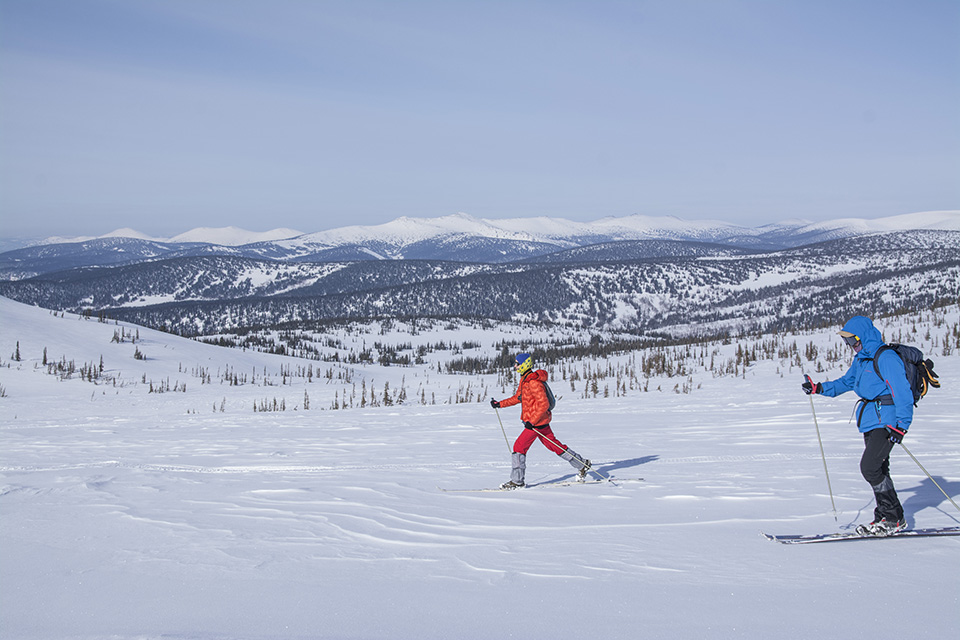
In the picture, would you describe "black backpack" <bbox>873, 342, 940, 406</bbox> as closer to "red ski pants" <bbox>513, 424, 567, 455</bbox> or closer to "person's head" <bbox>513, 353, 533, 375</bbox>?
"red ski pants" <bbox>513, 424, 567, 455</bbox>

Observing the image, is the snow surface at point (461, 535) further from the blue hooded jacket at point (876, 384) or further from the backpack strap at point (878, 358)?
the backpack strap at point (878, 358)

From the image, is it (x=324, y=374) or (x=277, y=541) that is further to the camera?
(x=324, y=374)

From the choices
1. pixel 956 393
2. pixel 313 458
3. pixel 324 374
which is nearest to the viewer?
pixel 313 458

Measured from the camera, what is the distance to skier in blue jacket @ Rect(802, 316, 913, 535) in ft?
15.8

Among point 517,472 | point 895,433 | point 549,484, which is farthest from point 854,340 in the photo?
point 517,472

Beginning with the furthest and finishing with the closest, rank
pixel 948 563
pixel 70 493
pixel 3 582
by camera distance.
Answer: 1. pixel 70 493
2. pixel 948 563
3. pixel 3 582

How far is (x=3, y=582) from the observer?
3781mm

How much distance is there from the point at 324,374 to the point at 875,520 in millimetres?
22393

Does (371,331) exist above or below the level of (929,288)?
below

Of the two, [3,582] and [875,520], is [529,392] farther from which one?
[3,582]

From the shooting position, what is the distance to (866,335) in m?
5.12

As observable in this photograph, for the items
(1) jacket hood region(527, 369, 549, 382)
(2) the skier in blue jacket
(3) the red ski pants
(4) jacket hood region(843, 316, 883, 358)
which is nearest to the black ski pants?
(2) the skier in blue jacket

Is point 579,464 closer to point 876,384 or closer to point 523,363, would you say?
point 523,363

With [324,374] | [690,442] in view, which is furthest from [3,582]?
[324,374]
